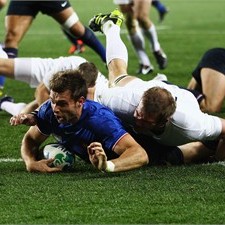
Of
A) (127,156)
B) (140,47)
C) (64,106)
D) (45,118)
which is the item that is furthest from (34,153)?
(140,47)

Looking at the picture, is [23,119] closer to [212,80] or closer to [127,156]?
[127,156]

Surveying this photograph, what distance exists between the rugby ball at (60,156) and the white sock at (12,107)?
2.33 metres

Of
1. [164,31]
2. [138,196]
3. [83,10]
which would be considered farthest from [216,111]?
[83,10]

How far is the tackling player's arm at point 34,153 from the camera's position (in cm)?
705

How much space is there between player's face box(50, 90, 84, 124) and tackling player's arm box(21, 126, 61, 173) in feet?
1.45

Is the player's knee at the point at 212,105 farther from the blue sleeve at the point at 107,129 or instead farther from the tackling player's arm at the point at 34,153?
the blue sleeve at the point at 107,129

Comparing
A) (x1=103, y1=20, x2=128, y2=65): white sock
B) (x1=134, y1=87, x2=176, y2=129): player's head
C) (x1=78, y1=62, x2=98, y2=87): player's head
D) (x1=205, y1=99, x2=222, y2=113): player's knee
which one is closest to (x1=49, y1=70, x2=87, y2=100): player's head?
(x1=134, y1=87, x2=176, y2=129): player's head

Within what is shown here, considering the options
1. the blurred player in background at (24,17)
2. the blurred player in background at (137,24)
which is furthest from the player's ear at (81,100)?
the blurred player in background at (137,24)

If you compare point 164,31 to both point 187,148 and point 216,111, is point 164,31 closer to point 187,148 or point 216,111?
point 216,111

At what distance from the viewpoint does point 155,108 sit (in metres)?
6.73

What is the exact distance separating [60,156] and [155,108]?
0.87 metres

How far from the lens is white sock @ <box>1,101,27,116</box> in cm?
961

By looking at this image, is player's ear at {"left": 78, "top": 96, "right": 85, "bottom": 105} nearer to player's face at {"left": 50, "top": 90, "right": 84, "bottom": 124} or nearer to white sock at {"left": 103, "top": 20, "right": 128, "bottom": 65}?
player's face at {"left": 50, "top": 90, "right": 84, "bottom": 124}

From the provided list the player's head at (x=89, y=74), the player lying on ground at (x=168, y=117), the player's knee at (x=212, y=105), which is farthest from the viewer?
the player's knee at (x=212, y=105)
